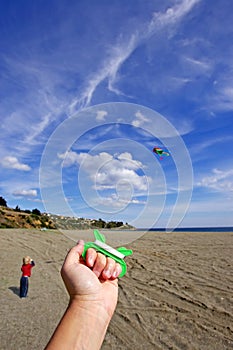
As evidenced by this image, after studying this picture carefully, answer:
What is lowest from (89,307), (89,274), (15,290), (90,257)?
(15,290)

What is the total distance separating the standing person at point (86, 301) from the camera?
6.81 ft

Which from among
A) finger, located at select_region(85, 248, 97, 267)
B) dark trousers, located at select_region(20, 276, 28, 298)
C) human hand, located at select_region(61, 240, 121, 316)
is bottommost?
dark trousers, located at select_region(20, 276, 28, 298)

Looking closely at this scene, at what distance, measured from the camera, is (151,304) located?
10.1 m

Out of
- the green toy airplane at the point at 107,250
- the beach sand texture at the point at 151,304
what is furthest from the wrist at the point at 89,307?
the beach sand texture at the point at 151,304

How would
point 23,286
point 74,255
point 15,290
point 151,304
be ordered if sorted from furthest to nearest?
point 15,290 → point 23,286 → point 151,304 → point 74,255

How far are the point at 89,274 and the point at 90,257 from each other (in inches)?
9.2

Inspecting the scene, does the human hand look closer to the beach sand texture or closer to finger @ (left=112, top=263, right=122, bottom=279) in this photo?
finger @ (left=112, top=263, right=122, bottom=279)

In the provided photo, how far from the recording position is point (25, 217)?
47.8m

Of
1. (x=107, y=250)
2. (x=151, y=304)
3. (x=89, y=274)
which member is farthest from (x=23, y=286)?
(x=107, y=250)

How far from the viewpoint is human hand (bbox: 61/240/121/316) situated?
7.73 feet

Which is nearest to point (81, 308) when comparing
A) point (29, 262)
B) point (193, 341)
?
point (193, 341)

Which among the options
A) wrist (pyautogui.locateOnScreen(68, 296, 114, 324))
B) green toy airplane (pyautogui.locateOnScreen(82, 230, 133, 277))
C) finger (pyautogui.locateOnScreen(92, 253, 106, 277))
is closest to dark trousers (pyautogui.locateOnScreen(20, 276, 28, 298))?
wrist (pyautogui.locateOnScreen(68, 296, 114, 324))

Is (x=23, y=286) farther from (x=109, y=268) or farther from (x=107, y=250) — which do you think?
(x=107, y=250)

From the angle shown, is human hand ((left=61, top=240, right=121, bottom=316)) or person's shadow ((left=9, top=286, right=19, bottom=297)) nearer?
human hand ((left=61, top=240, right=121, bottom=316))
